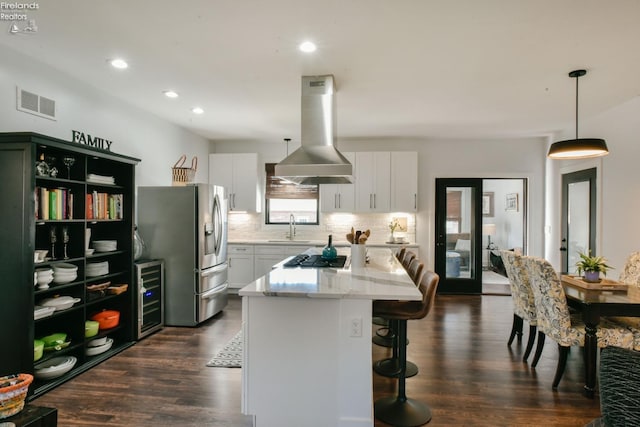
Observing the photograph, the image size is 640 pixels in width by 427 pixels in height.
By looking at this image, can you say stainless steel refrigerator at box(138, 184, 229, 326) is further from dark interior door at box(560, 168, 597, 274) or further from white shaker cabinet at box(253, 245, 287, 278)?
dark interior door at box(560, 168, 597, 274)

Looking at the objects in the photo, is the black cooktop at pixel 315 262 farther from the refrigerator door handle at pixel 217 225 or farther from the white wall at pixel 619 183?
the white wall at pixel 619 183

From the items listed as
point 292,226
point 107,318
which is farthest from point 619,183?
point 107,318

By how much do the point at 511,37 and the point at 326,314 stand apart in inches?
95.4

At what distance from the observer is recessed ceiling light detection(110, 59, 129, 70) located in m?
3.31

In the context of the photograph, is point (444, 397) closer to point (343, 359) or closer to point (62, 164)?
point (343, 359)

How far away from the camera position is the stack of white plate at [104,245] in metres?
3.75

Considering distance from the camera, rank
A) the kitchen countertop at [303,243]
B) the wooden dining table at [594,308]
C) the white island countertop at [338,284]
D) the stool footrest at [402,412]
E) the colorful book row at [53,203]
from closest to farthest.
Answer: the white island countertop at [338,284]
the stool footrest at [402,412]
the wooden dining table at [594,308]
the colorful book row at [53,203]
the kitchen countertop at [303,243]

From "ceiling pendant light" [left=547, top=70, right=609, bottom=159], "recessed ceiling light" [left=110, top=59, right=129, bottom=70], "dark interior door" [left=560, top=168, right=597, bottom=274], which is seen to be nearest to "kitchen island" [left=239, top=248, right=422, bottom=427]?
"ceiling pendant light" [left=547, top=70, right=609, bottom=159]

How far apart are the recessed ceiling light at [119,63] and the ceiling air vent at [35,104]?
0.70 metres

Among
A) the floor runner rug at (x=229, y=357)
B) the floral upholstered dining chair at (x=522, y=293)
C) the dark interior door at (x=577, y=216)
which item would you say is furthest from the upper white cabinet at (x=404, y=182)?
the floor runner rug at (x=229, y=357)

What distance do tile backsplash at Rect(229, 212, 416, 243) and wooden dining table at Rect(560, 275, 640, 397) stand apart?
11.9 ft

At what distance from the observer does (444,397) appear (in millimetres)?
2807

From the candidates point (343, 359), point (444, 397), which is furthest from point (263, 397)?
point (444, 397)

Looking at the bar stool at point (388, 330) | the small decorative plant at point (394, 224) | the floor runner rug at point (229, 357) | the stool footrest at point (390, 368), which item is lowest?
the floor runner rug at point (229, 357)
